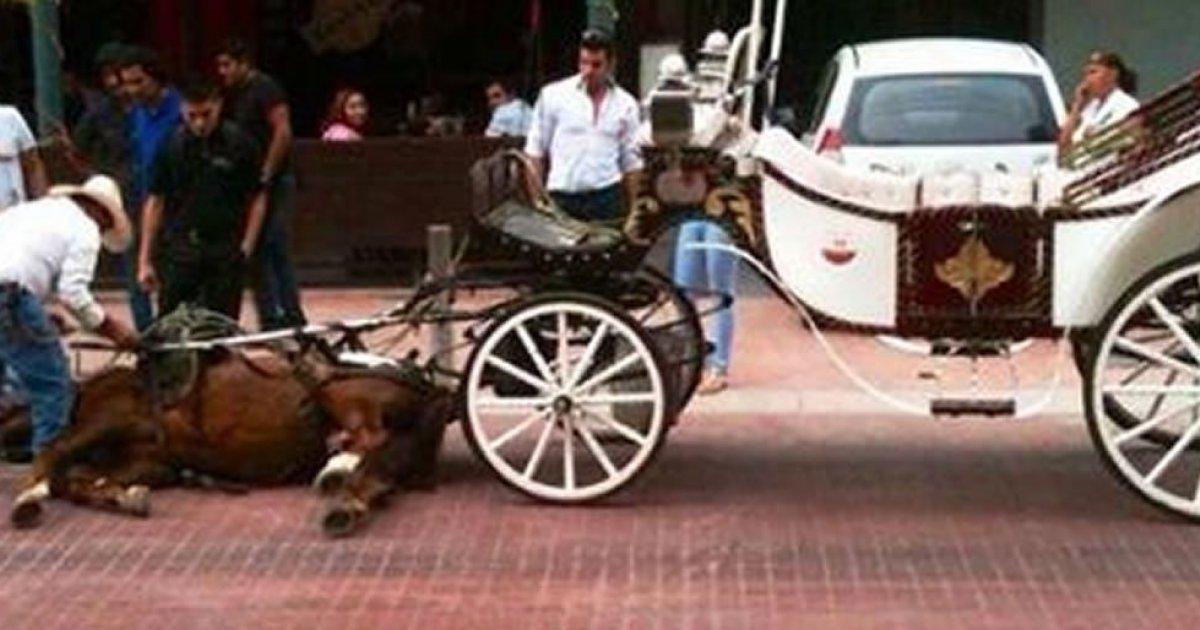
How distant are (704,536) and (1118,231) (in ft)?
6.07

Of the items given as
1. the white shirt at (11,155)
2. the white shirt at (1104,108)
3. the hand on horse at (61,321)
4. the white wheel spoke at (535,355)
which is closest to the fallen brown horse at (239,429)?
the hand on horse at (61,321)

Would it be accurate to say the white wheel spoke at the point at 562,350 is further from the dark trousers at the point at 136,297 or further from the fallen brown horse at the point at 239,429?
the dark trousers at the point at 136,297

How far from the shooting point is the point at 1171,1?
19.3m

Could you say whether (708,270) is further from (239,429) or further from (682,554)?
(682,554)

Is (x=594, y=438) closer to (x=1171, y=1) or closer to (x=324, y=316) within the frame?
(x=324, y=316)

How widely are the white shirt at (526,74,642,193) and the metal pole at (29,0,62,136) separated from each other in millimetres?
4669

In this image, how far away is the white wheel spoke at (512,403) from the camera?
882 cm

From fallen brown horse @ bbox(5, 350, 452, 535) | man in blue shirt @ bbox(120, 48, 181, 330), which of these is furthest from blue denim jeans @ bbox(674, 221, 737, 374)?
man in blue shirt @ bbox(120, 48, 181, 330)

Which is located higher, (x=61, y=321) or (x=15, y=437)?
(x=61, y=321)

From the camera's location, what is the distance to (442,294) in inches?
363

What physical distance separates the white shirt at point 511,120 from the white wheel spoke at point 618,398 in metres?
8.64

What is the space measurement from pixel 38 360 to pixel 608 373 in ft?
7.13

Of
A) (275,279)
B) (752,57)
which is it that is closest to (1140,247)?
(752,57)

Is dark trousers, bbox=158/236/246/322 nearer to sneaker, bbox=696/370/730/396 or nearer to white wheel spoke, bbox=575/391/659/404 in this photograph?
sneaker, bbox=696/370/730/396
